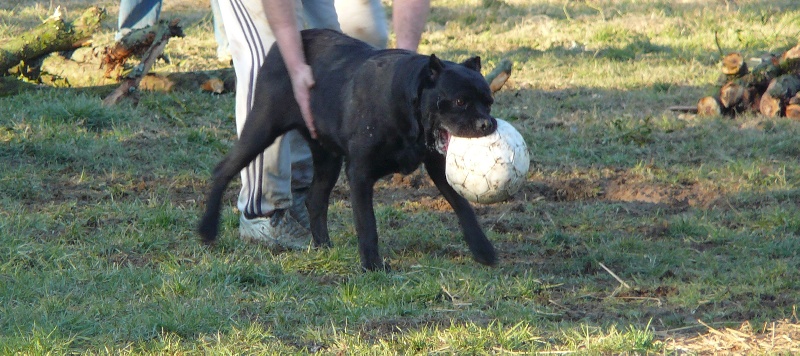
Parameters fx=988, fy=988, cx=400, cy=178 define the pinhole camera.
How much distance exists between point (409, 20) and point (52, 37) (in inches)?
171

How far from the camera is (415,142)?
4.02 meters

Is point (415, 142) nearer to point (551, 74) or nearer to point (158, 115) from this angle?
point (158, 115)

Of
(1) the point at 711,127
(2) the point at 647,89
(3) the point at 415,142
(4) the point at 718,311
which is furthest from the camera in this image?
(2) the point at 647,89

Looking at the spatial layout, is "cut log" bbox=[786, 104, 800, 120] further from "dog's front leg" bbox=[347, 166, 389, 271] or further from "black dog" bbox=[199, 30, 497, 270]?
"dog's front leg" bbox=[347, 166, 389, 271]

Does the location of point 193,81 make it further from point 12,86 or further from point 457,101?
point 457,101

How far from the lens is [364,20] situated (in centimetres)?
489

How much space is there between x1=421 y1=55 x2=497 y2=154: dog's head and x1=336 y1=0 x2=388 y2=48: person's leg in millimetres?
1097

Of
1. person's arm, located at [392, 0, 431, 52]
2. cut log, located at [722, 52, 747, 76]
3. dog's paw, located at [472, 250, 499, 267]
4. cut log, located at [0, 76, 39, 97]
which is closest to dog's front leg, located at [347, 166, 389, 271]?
dog's paw, located at [472, 250, 499, 267]

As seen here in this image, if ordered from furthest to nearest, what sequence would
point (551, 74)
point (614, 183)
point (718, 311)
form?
point (551, 74), point (614, 183), point (718, 311)

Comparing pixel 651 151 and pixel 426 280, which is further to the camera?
pixel 651 151

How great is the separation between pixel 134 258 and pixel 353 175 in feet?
3.77

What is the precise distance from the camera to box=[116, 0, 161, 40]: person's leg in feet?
30.9

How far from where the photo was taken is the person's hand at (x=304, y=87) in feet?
14.1

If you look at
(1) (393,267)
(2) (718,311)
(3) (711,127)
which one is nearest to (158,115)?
(1) (393,267)
